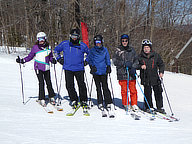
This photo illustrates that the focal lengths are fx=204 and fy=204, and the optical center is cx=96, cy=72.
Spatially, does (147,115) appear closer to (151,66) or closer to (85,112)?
(151,66)


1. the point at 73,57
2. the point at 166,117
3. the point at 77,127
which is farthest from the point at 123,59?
the point at 77,127

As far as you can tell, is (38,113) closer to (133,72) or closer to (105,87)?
(105,87)

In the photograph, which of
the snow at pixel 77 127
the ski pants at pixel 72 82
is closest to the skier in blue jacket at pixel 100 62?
the ski pants at pixel 72 82

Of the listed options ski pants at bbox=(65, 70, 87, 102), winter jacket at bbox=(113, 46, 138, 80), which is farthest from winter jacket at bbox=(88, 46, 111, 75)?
ski pants at bbox=(65, 70, 87, 102)

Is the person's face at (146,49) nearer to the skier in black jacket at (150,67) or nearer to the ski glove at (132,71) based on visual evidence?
the skier in black jacket at (150,67)

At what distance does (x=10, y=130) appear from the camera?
313 centimetres

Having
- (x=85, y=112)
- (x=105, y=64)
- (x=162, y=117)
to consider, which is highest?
(x=105, y=64)

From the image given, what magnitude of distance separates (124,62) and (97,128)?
1.71 meters

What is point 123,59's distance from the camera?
15.2 ft

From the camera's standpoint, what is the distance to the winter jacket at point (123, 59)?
4609 millimetres

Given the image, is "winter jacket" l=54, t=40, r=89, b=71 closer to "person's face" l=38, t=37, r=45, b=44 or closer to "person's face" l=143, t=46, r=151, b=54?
"person's face" l=38, t=37, r=45, b=44

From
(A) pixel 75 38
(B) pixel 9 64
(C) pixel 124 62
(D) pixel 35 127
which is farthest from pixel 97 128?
(B) pixel 9 64

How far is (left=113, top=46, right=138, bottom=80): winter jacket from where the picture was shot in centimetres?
461

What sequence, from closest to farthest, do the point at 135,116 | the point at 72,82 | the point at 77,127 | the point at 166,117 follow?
the point at 77,127
the point at 135,116
the point at 166,117
the point at 72,82
